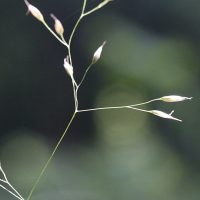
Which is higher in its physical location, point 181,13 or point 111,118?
point 181,13

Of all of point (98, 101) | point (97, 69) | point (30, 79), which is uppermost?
point (30, 79)

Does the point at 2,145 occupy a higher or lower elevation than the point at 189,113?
higher

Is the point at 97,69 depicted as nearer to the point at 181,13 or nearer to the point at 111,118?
the point at 111,118

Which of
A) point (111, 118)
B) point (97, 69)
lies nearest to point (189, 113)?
point (111, 118)

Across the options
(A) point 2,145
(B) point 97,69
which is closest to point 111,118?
(B) point 97,69

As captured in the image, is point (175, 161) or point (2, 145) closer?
point (2, 145)

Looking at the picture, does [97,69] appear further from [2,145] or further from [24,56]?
[2,145]
